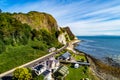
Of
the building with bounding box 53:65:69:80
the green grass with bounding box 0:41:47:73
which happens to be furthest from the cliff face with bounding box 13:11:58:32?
the building with bounding box 53:65:69:80

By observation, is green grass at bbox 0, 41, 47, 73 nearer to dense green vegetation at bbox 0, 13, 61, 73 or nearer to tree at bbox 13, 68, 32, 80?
dense green vegetation at bbox 0, 13, 61, 73

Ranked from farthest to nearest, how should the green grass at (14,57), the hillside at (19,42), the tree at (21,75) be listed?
1. the hillside at (19,42)
2. the green grass at (14,57)
3. the tree at (21,75)

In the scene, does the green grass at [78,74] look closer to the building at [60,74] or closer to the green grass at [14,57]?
the building at [60,74]

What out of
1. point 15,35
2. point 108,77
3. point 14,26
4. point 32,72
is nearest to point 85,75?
point 108,77

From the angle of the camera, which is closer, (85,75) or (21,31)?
(85,75)

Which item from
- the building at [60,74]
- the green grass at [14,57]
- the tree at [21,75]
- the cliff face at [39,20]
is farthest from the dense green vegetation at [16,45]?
the cliff face at [39,20]

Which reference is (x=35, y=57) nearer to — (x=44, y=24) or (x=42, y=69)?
(x=42, y=69)

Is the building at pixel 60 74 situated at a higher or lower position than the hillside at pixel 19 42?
lower
